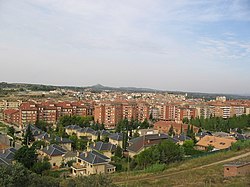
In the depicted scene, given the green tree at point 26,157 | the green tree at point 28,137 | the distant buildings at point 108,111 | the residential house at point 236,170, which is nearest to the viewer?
the residential house at point 236,170

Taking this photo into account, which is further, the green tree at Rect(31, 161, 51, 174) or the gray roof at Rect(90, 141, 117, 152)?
the gray roof at Rect(90, 141, 117, 152)

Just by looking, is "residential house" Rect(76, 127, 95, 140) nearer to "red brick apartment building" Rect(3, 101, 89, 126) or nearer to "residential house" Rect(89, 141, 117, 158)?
"residential house" Rect(89, 141, 117, 158)

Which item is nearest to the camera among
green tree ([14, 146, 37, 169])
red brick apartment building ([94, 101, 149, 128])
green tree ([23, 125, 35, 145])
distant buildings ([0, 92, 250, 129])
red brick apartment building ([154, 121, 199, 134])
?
green tree ([14, 146, 37, 169])

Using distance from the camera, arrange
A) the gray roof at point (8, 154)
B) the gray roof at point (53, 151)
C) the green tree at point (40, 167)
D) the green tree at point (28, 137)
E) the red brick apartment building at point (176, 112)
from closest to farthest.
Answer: the green tree at point (40, 167), the gray roof at point (8, 154), the gray roof at point (53, 151), the green tree at point (28, 137), the red brick apartment building at point (176, 112)

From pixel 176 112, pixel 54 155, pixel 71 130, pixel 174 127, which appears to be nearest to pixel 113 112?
pixel 174 127

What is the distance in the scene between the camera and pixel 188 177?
43.1ft

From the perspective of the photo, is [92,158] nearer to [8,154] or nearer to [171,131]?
[8,154]

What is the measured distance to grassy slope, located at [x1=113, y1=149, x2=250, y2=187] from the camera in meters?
11.6

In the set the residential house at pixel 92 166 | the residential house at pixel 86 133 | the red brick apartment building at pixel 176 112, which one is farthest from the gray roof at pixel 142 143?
the red brick apartment building at pixel 176 112

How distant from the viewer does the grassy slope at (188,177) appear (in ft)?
37.9

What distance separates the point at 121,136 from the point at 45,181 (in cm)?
1769

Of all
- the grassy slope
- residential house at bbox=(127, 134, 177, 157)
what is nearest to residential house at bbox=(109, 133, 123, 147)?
residential house at bbox=(127, 134, 177, 157)

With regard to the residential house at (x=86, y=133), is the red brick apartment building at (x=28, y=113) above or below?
above

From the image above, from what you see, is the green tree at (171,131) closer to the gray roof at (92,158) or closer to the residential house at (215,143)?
the residential house at (215,143)
